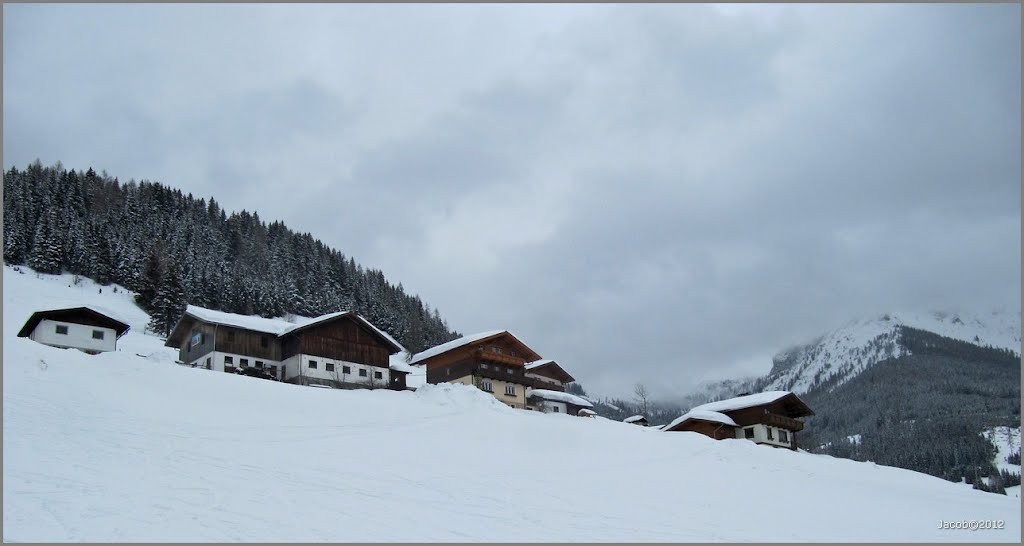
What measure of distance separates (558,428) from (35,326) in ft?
136

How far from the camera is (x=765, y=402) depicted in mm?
69375

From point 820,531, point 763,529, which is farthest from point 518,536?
point 820,531

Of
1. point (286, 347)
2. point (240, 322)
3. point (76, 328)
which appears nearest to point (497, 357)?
point (286, 347)

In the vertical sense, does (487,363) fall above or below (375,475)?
above

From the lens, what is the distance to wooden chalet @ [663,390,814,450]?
6912 centimetres

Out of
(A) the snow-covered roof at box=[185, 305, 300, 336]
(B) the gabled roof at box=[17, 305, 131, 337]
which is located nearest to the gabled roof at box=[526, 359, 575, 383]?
(A) the snow-covered roof at box=[185, 305, 300, 336]

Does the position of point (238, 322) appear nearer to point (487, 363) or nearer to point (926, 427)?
point (487, 363)

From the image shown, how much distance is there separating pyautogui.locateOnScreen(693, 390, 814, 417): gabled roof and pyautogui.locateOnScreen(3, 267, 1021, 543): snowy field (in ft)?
96.2

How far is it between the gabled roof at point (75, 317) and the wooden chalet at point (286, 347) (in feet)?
17.0

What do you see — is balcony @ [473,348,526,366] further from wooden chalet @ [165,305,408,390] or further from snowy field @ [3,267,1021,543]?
snowy field @ [3,267,1021,543]

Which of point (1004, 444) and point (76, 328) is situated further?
point (1004, 444)

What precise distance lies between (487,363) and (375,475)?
39166 millimetres

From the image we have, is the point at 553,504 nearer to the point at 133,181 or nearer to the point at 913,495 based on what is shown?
the point at 913,495

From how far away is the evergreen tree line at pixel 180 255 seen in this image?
100375mm
